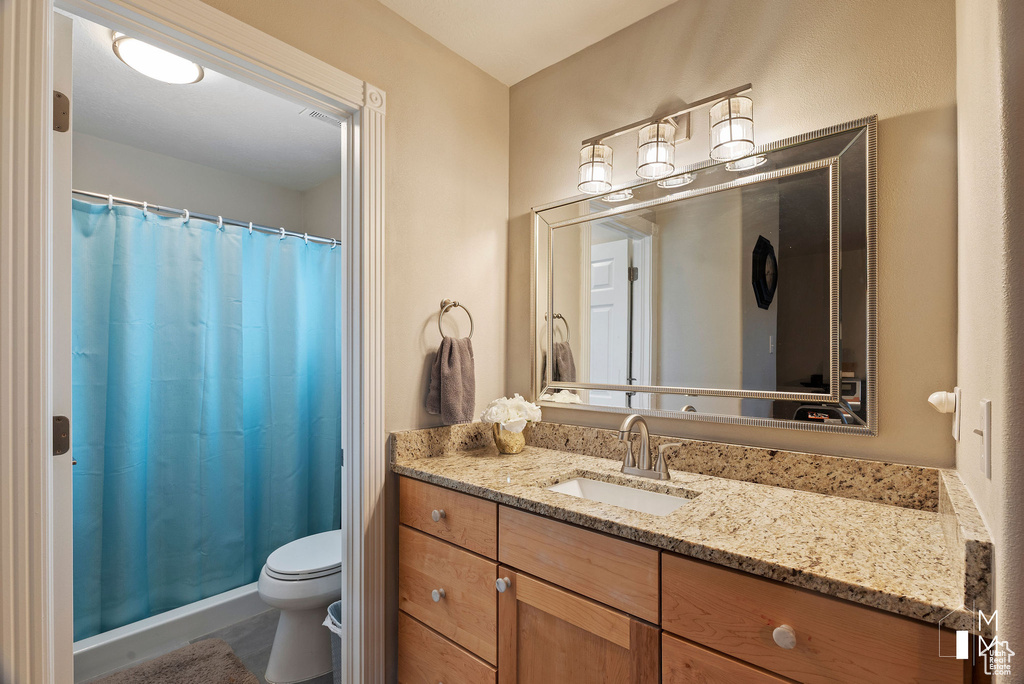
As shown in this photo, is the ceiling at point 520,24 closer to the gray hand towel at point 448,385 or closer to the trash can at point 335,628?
the gray hand towel at point 448,385

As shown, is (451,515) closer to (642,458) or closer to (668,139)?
(642,458)

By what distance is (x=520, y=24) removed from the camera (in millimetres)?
1667

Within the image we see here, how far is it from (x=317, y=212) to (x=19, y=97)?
232 cm

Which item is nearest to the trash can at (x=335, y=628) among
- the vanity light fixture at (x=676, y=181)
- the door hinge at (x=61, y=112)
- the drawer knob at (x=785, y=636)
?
the drawer knob at (x=785, y=636)

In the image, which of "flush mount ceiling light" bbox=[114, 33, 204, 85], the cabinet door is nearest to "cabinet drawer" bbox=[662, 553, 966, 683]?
the cabinet door

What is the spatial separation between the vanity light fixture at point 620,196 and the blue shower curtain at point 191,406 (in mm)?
1876

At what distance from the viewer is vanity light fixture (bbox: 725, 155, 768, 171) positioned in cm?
138

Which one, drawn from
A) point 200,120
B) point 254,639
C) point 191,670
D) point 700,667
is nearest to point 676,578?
point 700,667

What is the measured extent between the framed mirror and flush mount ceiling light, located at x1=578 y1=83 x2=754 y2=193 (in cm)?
5

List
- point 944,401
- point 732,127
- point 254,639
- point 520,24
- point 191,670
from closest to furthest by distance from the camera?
point 944,401, point 732,127, point 520,24, point 191,670, point 254,639

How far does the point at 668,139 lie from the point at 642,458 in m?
1.00

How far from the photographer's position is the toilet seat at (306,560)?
1.91 metres
